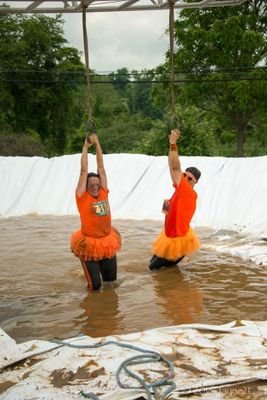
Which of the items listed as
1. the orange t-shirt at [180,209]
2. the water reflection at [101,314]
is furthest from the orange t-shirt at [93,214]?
the orange t-shirt at [180,209]

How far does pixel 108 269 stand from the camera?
19.6ft

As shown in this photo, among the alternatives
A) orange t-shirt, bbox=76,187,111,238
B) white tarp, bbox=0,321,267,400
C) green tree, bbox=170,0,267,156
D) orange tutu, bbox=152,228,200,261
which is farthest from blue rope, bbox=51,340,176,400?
green tree, bbox=170,0,267,156

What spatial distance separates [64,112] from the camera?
82.7 feet

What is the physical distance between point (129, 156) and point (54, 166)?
2.07 meters

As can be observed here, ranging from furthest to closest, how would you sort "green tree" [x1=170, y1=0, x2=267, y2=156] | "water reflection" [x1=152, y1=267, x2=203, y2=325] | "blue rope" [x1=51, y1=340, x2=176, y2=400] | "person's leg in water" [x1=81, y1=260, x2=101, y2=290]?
"green tree" [x1=170, y1=0, x2=267, y2=156]
"person's leg in water" [x1=81, y1=260, x2=101, y2=290]
"water reflection" [x1=152, y1=267, x2=203, y2=325]
"blue rope" [x1=51, y1=340, x2=176, y2=400]

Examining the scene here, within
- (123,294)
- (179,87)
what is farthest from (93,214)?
(179,87)

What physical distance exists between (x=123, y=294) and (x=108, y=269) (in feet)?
1.40

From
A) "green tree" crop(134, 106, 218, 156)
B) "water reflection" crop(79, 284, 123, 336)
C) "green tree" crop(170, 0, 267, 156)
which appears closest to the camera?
"water reflection" crop(79, 284, 123, 336)

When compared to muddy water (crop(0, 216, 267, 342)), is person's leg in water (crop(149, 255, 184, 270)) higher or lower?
higher

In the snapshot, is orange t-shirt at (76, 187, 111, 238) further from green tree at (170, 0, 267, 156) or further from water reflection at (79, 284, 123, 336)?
green tree at (170, 0, 267, 156)

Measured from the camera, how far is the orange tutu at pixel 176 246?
6293mm

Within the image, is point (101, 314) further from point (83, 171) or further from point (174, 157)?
point (174, 157)

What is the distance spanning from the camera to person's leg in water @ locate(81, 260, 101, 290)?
5743mm

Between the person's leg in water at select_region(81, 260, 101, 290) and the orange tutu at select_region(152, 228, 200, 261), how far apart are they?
0.95 meters
